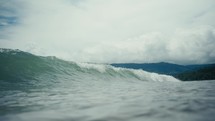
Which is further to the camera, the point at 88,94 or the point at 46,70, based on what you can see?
the point at 46,70

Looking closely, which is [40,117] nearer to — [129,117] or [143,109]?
[129,117]

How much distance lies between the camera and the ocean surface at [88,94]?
5055mm

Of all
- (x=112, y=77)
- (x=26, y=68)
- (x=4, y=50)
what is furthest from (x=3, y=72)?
(x=112, y=77)

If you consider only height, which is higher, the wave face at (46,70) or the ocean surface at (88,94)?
the wave face at (46,70)

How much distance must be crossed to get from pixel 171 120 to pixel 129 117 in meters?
0.87

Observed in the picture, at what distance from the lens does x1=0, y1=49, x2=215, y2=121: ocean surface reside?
16.6 feet

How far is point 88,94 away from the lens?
9.40 meters

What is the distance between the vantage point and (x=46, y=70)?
19.5 m

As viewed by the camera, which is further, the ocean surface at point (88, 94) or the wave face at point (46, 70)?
the wave face at point (46, 70)

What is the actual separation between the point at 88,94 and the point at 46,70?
11.1 meters

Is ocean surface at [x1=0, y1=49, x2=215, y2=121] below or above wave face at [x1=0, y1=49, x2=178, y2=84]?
below

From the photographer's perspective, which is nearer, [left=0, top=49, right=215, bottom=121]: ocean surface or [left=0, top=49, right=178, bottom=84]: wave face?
[left=0, top=49, right=215, bottom=121]: ocean surface

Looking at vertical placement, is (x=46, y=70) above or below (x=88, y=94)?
above

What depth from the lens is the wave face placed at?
1642 cm
